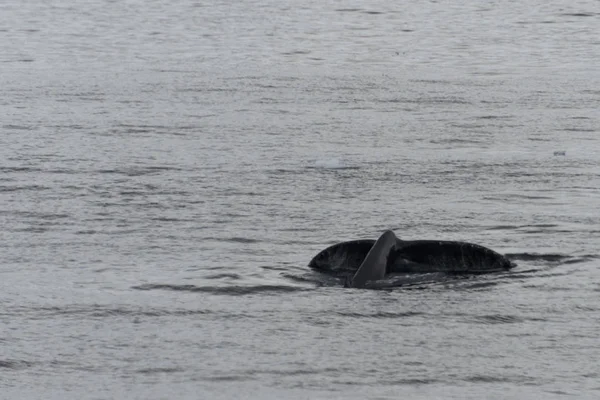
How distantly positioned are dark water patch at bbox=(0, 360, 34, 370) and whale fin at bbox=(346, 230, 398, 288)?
2680 mm

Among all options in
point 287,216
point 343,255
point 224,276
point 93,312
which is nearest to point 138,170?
point 287,216

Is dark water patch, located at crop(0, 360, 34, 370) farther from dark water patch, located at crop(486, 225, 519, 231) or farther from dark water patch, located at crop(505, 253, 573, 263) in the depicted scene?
dark water patch, located at crop(486, 225, 519, 231)

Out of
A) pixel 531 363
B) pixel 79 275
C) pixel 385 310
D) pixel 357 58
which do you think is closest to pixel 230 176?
pixel 79 275

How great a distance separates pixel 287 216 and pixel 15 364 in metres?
4.67

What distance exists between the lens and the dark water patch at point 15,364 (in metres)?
8.48

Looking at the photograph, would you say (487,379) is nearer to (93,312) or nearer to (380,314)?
(380,314)

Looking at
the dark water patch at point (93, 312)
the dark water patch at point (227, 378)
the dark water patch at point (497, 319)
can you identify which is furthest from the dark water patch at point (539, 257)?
the dark water patch at point (227, 378)

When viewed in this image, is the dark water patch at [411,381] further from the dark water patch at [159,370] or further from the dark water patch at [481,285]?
the dark water patch at [481,285]

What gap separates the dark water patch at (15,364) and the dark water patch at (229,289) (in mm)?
1883

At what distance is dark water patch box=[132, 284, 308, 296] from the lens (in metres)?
10.3

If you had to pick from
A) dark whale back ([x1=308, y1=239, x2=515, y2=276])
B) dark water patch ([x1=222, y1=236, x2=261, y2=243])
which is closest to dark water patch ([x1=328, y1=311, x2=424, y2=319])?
dark whale back ([x1=308, y1=239, x2=515, y2=276])

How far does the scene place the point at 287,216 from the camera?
1288 centimetres

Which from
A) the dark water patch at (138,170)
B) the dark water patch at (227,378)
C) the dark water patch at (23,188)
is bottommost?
the dark water patch at (138,170)

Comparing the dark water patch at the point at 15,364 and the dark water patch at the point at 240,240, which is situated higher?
the dark water patch at the point at 15,364
